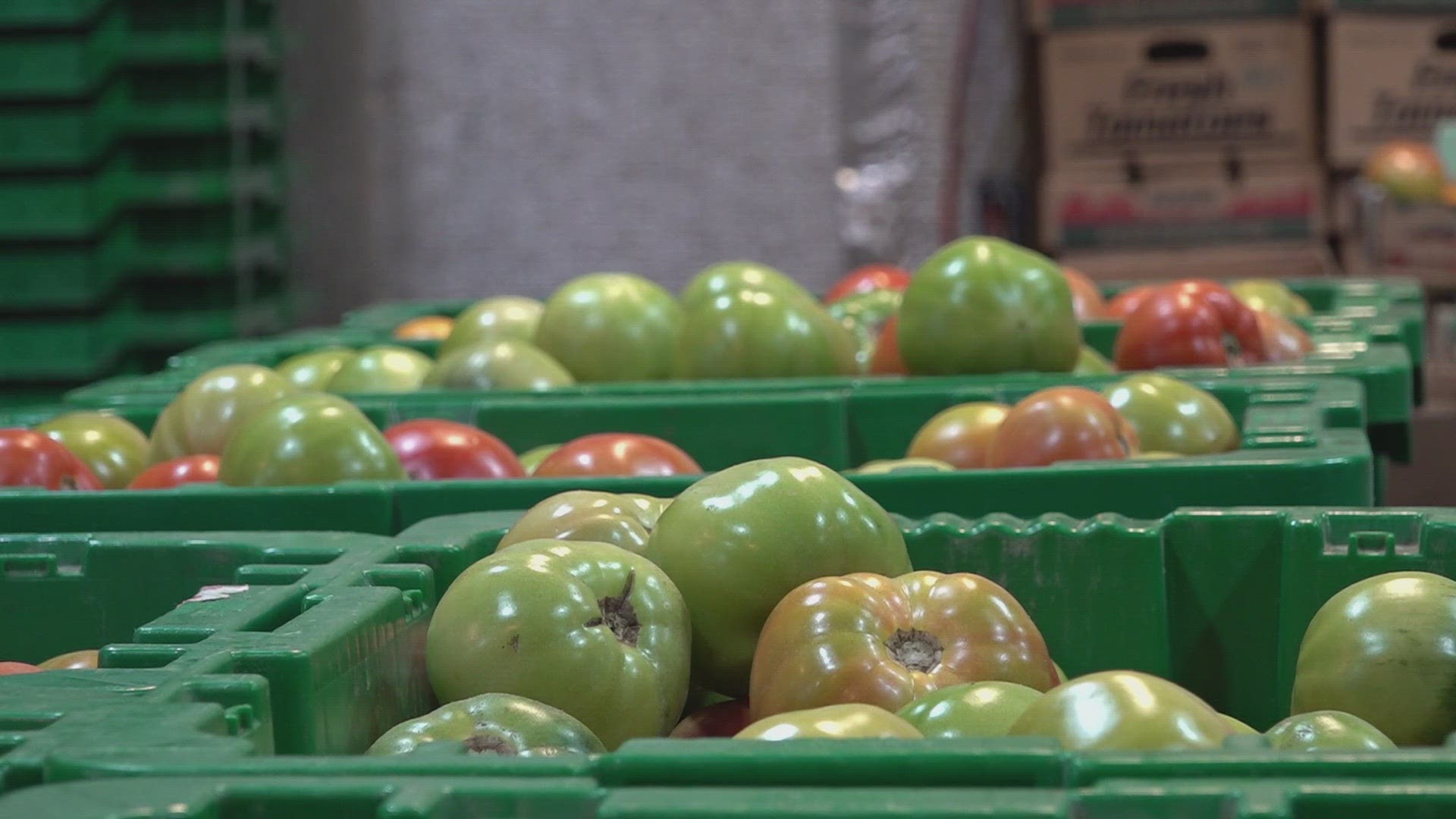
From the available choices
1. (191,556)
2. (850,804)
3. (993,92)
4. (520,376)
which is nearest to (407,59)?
(993,92)

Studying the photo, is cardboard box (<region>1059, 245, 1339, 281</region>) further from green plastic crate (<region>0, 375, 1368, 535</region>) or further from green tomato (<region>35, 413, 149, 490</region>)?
green tomato (<region>35, 413, 149, 490</region>)

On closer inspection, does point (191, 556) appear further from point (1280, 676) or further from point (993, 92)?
point (993, 92)

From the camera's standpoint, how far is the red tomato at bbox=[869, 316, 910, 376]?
91.3 inches

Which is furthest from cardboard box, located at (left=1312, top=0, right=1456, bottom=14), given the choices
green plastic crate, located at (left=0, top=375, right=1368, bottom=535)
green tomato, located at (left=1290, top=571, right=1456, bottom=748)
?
green tomato, located at (left=1290, top=571, right=1456, bottom=748)

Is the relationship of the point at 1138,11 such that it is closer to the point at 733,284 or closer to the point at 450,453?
the point at 733,284

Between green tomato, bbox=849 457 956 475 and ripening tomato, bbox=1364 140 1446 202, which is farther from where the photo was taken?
ripening tomato, bbox=1364 140 1446 202

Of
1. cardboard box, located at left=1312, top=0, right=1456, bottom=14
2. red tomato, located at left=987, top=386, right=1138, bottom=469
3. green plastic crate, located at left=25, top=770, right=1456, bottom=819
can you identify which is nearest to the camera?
green plastic crate, located at left=25, top=770, right=1456, bottom=819

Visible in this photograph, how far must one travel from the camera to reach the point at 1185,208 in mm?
4938

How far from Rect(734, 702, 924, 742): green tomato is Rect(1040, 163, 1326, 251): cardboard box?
4.22m

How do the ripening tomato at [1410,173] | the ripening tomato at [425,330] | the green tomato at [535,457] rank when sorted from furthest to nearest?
1. the ripening tomato at [1410,173]
2. the ripening tomato at [425,330]
3. the green tomato at [535,457]

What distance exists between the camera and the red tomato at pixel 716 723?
111 cm

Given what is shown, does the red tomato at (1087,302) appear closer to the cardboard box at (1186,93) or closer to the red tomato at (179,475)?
the red tomato at (179,475)

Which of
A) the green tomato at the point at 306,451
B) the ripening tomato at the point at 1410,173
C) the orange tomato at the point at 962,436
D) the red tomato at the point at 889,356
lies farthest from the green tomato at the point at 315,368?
the ripening tomato at the point at 1410,173

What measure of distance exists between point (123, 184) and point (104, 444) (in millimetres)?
2266
